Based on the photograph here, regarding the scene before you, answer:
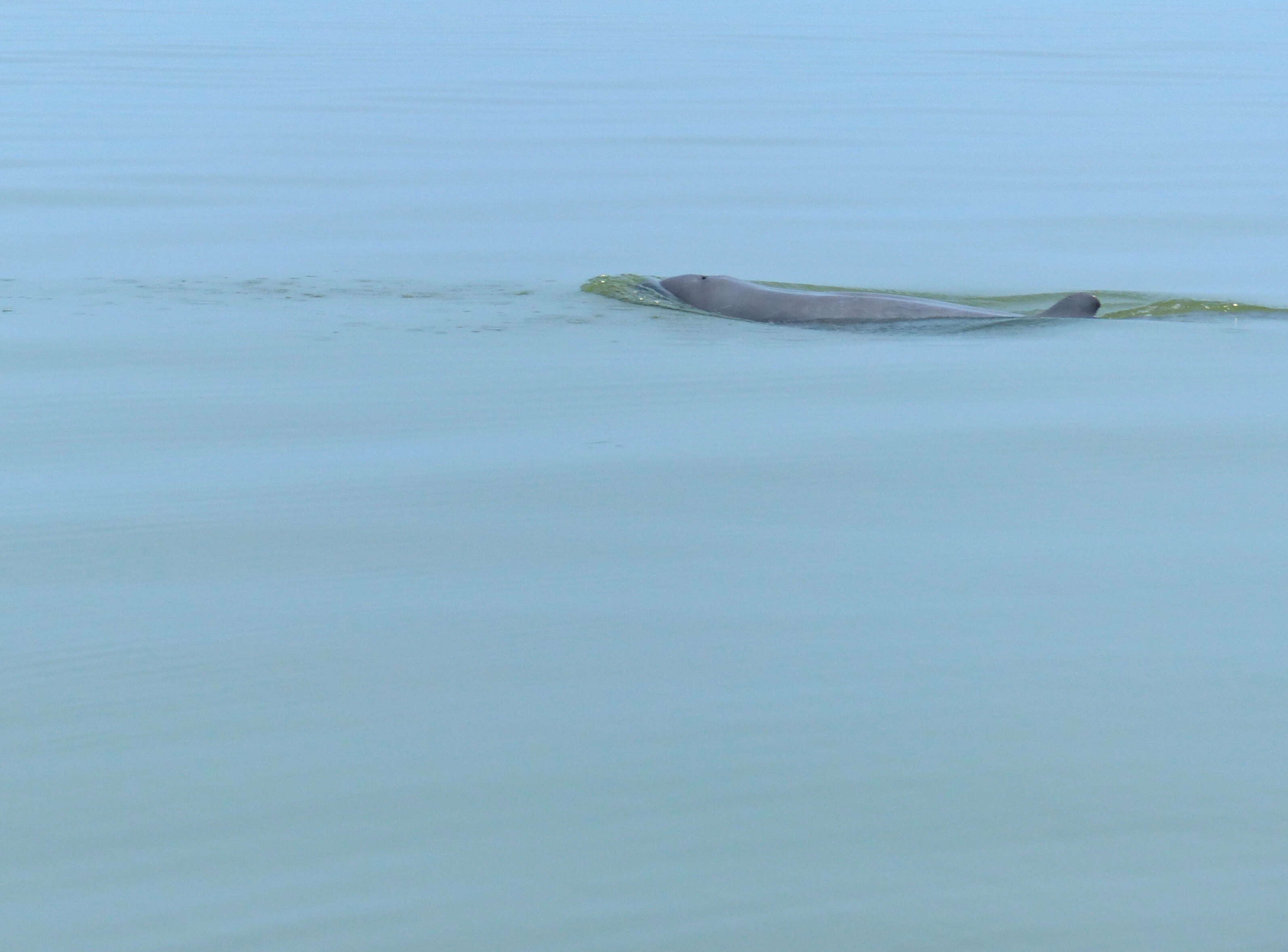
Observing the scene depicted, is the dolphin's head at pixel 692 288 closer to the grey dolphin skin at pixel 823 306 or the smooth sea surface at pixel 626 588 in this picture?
the grey dolphin skin at pixel 823 306

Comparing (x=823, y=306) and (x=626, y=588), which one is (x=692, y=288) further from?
(x=626, y=588)

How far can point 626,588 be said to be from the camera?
19.6ft

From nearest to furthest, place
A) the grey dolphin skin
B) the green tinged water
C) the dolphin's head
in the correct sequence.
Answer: the grey dolphin skin < the green tinged water < the dolphin's head

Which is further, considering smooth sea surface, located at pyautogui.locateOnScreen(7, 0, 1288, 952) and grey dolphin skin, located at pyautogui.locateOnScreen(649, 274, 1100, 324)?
grey dolphin skin, located at pyautogui.locateOnScreen(649, 274, 1100, 324)

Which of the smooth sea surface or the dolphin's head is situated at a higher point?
the dolphin's head

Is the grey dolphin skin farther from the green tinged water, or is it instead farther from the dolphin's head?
the green tinged water

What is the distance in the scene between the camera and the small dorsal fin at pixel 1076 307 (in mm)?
10867

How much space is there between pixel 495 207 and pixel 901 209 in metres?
3.50

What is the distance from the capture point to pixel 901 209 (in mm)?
15898

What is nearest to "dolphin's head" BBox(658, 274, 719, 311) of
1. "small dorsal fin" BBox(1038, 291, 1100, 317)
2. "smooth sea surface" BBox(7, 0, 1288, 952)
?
"smooth sea surface" BBox(7, 0, 1288, 952)

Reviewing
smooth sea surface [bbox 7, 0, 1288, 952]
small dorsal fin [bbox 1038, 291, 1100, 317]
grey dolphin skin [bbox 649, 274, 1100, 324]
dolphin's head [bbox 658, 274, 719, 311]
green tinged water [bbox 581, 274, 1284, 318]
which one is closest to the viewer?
smooth sea surface [bbox 7, 0, 1288, 952]

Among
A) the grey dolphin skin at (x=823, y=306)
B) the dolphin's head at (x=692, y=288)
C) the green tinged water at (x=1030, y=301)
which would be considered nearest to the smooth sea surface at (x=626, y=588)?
the green tinged water at (x=1030, y=301)

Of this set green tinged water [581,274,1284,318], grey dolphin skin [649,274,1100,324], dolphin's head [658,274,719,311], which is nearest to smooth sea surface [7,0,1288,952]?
green tinged water [581,274,1284,318]

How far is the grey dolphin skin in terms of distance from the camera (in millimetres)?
11047
